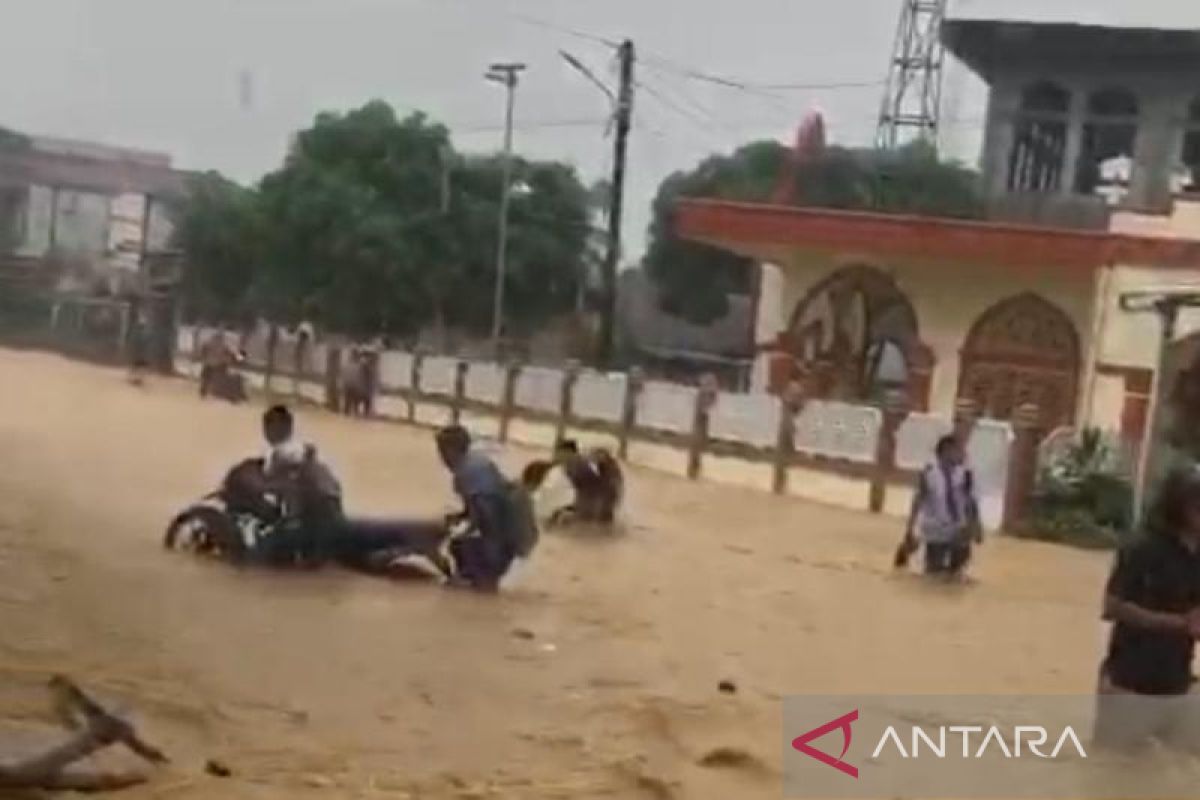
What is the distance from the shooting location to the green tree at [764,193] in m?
2.64

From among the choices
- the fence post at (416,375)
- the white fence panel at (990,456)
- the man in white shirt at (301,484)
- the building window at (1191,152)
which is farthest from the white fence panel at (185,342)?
the building window at (1191,152)

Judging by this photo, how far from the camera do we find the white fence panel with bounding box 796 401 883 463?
2.72m

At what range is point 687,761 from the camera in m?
2.38

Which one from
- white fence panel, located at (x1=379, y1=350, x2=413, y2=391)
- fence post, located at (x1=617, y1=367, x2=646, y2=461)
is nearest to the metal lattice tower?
fence post, located at (x1=617, y1=367, x2=646, y2=461)

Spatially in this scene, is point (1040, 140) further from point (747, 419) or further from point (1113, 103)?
point (747, 419)

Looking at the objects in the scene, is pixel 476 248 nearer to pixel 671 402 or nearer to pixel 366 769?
pixel 671 402

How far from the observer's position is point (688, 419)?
8.88 feet

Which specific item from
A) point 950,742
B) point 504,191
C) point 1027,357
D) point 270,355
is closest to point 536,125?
point 504,191

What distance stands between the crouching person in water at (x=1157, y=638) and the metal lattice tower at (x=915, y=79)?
564 millimetres

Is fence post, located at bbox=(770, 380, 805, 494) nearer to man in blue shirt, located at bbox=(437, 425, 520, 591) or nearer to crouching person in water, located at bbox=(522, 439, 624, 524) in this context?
crouching person in water, located at bbox=(522, 439, 624, 524)

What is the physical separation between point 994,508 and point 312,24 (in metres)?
1.05

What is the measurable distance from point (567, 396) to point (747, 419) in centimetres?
22

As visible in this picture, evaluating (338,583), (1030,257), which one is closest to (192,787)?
(338,583)

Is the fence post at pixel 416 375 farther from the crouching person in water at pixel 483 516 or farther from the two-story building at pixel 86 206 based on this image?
the two-story building at pixel 86 206
